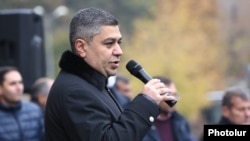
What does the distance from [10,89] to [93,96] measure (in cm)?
446

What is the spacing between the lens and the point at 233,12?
141 ft

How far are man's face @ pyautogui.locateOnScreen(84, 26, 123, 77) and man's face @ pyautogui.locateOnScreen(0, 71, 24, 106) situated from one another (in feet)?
14.0

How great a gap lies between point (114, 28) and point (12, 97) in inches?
172

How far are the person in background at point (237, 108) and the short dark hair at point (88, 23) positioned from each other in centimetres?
343

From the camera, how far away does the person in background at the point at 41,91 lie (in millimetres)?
10043

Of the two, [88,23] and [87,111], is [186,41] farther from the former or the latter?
[87,111]

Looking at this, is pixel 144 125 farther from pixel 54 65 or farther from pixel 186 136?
pixel 54 65

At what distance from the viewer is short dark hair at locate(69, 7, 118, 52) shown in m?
4.92

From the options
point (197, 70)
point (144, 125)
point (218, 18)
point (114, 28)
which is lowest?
point (144, 125)

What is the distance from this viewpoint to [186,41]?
4303 cm

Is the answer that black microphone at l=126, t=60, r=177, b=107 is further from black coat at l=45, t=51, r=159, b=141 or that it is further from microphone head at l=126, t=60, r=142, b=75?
black coat at l=45, t=51, r=159, b=141

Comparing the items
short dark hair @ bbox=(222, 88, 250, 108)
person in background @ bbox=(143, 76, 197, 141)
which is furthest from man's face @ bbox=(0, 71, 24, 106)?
short dark hair @ bbox=(222, 88, 250, 108)

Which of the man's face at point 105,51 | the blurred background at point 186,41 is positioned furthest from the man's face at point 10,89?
the blurred background at point 186,41

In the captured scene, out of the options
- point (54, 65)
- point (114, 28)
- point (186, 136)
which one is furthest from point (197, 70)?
point (114, 28)
